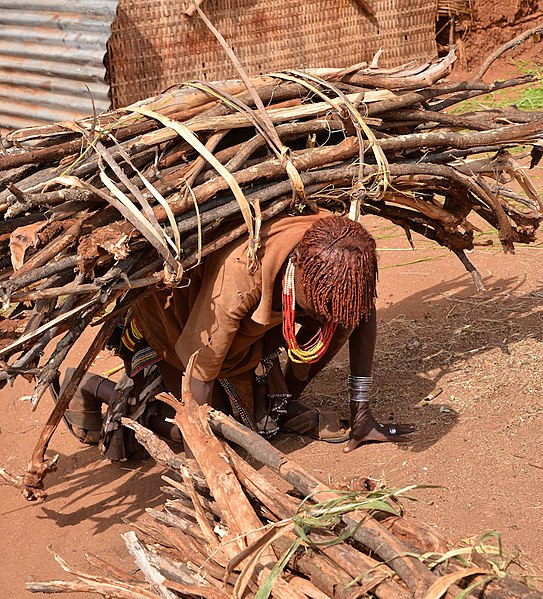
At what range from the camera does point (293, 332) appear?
303cm

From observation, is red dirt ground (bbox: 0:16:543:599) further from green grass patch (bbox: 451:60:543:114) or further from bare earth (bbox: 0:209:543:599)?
green grass patch (bbox: 451:60:543:114)

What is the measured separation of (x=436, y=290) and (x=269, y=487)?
2.85 m

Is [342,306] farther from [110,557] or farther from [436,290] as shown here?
[436,290]

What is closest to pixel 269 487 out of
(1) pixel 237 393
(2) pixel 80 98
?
(1) pixel 237 393

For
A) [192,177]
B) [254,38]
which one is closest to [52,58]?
[254,38]

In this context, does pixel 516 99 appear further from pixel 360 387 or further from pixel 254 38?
pixel 360 387

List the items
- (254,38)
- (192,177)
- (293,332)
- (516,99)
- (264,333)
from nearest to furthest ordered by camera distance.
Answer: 1. (192,177)
2. (293,332)
3. (264,333)
4. (254,38)
5. (516,99)

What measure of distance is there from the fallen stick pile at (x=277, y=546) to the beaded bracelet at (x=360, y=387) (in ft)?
3.58

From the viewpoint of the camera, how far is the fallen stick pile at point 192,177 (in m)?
2.77

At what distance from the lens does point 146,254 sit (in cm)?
292

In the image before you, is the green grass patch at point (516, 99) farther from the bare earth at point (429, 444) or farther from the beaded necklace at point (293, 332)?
the beaded necklace at point (293, 332)

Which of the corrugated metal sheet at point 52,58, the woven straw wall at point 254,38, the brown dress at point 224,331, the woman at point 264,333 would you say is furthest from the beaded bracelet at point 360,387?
the woven straw wall at point 254,38

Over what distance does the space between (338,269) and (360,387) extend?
0.87m

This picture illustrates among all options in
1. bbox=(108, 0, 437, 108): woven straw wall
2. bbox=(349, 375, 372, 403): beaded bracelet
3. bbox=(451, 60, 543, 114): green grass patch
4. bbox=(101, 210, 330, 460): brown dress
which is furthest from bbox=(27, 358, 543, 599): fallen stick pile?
bbox=(451, 60, 543, 114): green grass patch
